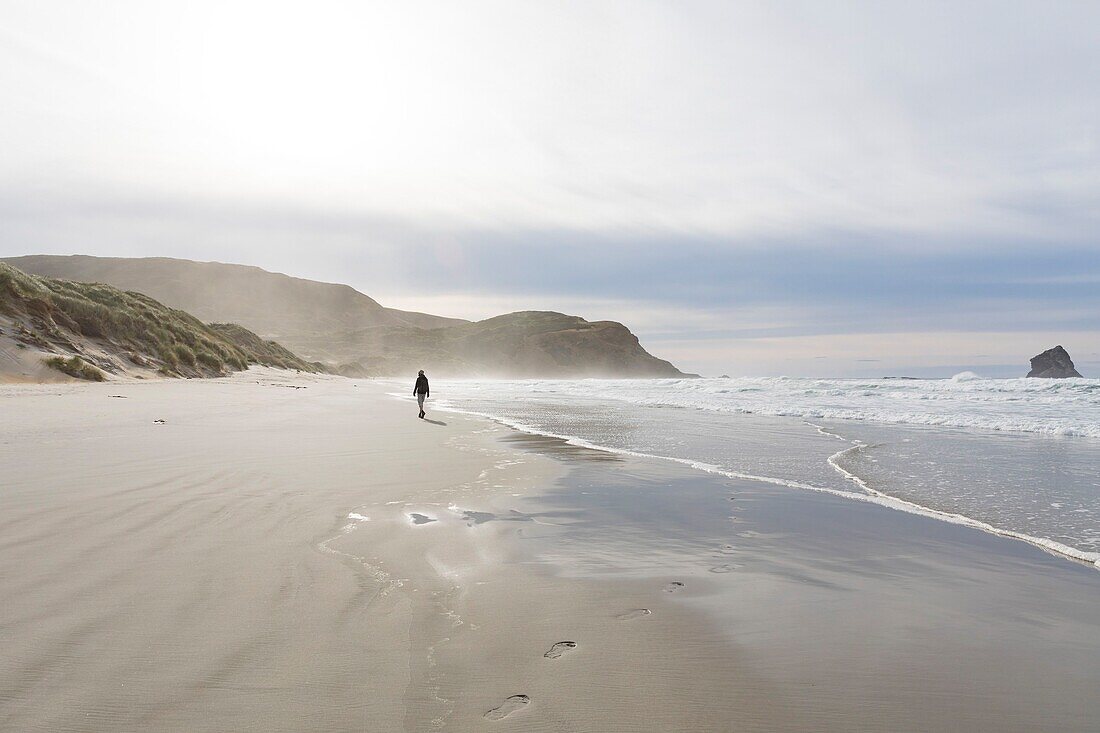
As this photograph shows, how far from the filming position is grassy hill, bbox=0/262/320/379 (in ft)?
61.1

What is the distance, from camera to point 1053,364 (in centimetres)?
5588

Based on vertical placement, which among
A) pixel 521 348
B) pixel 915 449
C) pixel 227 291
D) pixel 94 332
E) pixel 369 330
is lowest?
pixel 915 449

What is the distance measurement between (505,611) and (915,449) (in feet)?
34.3

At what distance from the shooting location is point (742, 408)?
20.7 m

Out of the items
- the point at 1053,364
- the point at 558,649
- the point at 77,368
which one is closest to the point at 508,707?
the point at 558,649

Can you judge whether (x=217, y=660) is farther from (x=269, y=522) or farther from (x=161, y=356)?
(x=161, y=356)

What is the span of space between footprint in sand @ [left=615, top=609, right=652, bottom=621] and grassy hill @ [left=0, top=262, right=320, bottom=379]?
66.4 ft

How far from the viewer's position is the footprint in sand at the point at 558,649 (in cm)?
271

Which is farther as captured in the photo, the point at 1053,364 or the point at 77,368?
the point at 1053,364

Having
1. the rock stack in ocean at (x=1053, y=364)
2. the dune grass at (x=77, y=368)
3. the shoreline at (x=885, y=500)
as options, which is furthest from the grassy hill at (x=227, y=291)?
the shoreline at (x=885, y=500)

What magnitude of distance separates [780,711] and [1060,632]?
1999 mm

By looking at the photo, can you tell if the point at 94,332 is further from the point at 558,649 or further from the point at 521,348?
the point at 521,348

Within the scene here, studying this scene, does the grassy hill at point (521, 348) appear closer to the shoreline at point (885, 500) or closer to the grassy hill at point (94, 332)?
the grassy hill at point (94, 332)

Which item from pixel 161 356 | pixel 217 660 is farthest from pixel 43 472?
pixel 161 356
